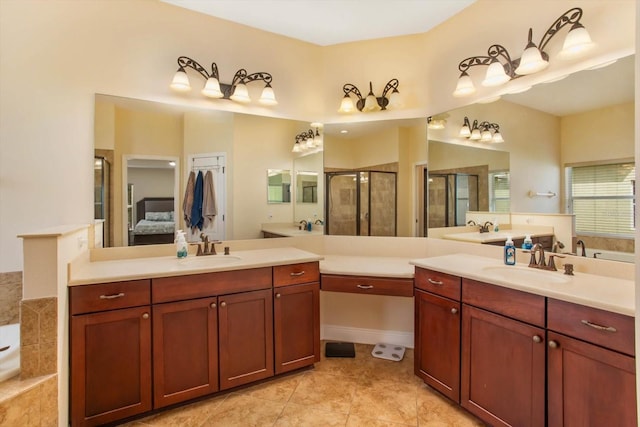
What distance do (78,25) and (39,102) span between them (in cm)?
57

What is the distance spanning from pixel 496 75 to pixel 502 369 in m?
1.78

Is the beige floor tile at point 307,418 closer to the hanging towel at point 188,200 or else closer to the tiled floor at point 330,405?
the tiled floor at point 330,405

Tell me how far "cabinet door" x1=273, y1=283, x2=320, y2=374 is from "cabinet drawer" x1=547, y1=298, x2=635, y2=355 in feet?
4.59

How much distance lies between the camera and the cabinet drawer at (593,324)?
1152 millimetres

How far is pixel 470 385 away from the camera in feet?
5.58

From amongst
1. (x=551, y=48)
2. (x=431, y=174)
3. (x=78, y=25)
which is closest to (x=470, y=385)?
(x=431, y=174)

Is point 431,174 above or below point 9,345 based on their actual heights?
above

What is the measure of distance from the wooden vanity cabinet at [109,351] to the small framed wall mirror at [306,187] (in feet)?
4.64

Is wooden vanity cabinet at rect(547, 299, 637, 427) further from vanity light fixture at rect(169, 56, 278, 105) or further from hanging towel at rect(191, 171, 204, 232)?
vanity light fixture at rect(169, 56, 278, 105)

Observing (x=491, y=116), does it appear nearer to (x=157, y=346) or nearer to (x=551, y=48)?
(x=551, y=48)

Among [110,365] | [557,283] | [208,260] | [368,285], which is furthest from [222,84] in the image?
[557,283]

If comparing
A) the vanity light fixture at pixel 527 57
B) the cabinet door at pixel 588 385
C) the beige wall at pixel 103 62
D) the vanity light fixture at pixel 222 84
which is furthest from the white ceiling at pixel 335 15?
the cabinet door at pixel 588 385

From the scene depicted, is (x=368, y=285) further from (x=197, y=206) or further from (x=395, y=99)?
(x=395, y=99)

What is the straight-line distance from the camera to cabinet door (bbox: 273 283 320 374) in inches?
82.5
